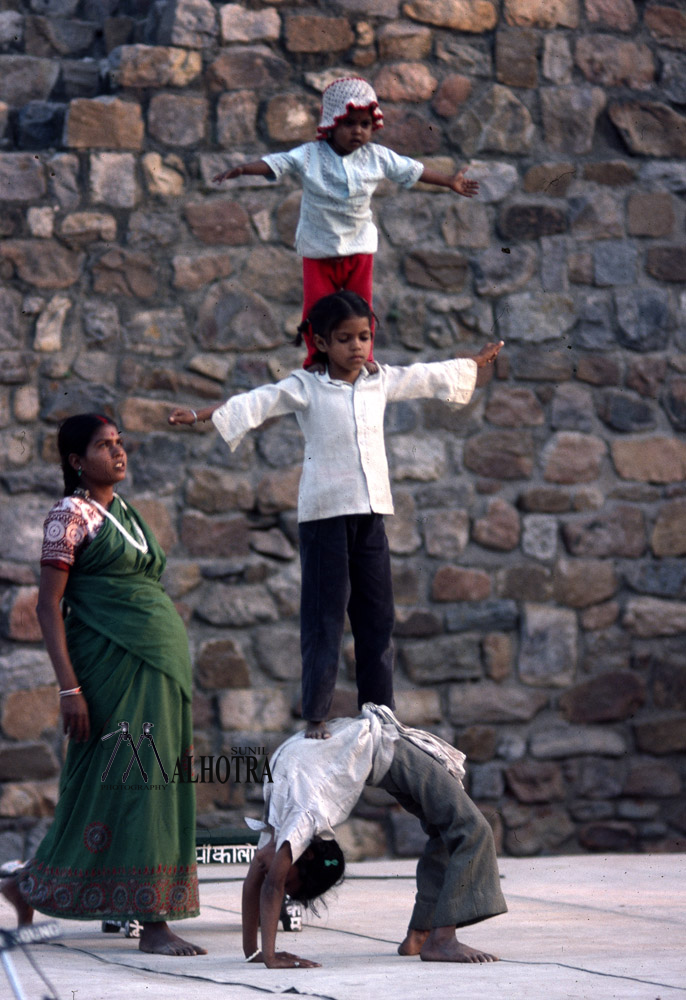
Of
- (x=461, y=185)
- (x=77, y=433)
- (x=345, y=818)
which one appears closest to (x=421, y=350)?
(x=461, y=185)

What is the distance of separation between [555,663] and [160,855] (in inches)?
99.0

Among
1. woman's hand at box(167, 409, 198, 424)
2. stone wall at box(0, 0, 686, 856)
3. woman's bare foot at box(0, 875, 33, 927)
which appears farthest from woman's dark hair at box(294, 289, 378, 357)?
stone wall at box(0, 0, 686, 856)

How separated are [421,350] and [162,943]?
2.85 metres

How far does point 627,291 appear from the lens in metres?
6.25

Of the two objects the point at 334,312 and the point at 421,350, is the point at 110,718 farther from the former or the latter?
the point at 421,350

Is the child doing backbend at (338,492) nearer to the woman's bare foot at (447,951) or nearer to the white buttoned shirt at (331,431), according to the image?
the white buttoned shirt at (331,431)

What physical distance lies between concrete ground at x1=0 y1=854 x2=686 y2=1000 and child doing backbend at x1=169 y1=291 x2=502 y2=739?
70 cm

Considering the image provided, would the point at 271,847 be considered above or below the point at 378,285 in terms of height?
below

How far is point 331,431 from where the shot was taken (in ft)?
13.1

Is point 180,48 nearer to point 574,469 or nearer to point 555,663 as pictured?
point 574,469

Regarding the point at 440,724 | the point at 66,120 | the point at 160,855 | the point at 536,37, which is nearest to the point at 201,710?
the point at 440,724

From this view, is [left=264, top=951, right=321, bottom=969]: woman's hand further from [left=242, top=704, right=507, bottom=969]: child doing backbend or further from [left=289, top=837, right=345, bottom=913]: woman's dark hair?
[left=289, top=837, right=345, bottom=913]: woman's dark hair

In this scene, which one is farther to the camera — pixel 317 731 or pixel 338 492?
pixel 338 492

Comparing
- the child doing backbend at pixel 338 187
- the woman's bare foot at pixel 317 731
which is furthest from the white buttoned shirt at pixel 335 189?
the woman's bare foot at pixel 317 731
